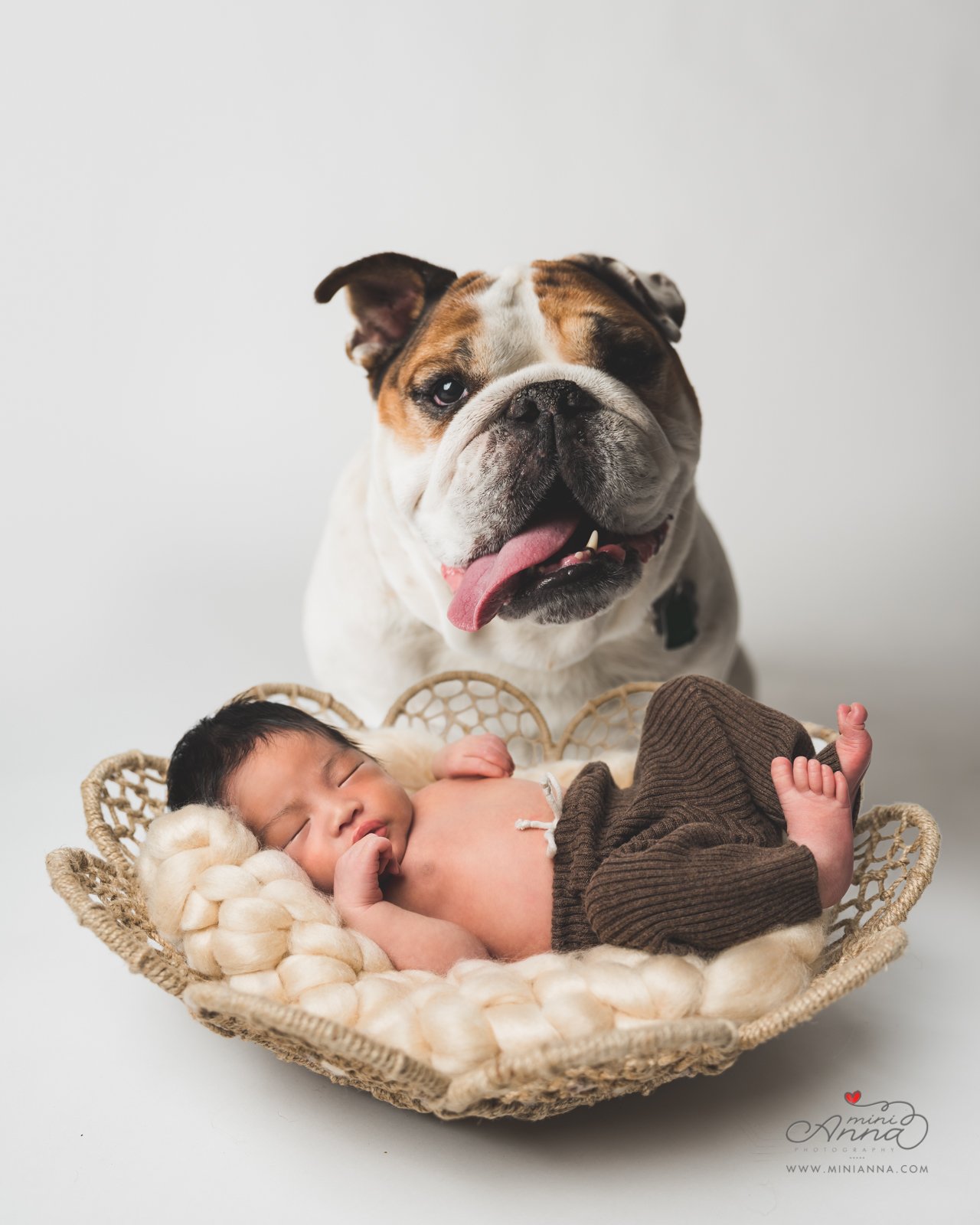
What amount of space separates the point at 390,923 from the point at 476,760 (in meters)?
0.47

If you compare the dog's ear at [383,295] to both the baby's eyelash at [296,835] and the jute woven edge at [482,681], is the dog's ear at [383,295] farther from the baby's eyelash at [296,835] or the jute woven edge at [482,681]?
the baby's eyelash at [296,835]

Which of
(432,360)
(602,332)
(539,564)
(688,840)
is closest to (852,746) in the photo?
(688,840)

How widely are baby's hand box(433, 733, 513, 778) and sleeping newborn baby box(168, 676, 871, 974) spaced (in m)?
0.06

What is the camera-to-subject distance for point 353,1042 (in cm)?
148

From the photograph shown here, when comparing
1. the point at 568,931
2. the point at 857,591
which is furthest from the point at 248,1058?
the point at 857,591

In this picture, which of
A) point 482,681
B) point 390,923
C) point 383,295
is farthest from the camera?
point 482,681

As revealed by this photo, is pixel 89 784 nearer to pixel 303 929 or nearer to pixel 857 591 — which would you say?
pixel 303 929

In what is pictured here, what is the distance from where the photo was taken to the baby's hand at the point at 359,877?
203 centimetres

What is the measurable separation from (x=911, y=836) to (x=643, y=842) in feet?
3.27

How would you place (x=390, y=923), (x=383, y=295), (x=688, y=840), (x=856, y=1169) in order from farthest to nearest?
→ (x=383, y=295), (x=390, y=923), (x=688, y=840), (x=856, y=1169)

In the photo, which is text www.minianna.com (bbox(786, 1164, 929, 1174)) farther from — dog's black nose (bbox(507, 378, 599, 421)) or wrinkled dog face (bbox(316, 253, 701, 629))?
dog's black nose (bbox(507, 378, 599, 421))

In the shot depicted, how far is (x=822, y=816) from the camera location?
1.93 m

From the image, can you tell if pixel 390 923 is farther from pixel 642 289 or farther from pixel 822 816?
pixel 642 289

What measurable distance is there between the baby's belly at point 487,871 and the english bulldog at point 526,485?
330 millimetres
